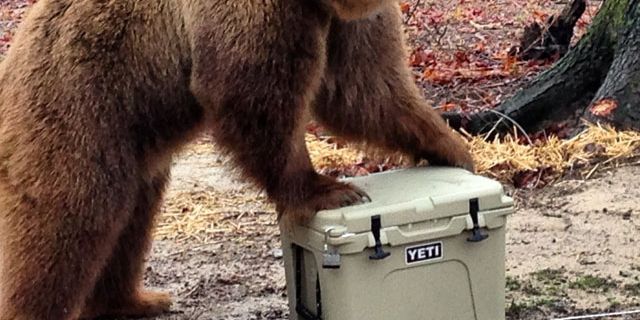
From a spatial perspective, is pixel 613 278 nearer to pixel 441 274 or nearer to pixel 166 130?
pixel 441 274

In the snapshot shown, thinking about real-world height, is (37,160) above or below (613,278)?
above

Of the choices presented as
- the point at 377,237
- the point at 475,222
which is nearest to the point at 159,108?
the point at 377,237

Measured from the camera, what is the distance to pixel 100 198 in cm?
425

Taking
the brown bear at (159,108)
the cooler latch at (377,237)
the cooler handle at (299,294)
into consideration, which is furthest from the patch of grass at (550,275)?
the cooler latch at (377,237)

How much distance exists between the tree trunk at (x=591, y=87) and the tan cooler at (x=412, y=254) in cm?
277

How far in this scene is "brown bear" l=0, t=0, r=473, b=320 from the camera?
4043mm

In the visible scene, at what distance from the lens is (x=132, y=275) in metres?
4.96

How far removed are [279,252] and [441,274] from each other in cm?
180

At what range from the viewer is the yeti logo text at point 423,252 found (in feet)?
12.8

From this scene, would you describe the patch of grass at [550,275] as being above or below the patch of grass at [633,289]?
above

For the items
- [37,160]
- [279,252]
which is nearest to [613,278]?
[279,252]

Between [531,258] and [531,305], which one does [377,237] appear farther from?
[531,258]

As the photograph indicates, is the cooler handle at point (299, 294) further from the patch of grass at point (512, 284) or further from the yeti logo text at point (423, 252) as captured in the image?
the patch of grass at point (512, 284)

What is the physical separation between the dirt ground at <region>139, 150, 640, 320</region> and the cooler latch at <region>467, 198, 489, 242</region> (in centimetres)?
78
